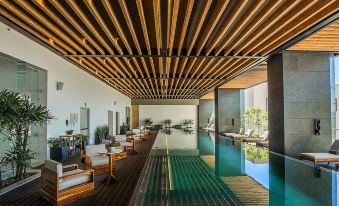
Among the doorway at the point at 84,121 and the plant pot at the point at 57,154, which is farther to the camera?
the doorway at the point at 84,121

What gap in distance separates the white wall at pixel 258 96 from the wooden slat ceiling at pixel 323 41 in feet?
41.3

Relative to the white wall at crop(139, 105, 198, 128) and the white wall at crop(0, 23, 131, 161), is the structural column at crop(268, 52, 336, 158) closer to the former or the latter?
the white wall at crop(0, 23, 131, 161)

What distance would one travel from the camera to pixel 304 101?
6996mm

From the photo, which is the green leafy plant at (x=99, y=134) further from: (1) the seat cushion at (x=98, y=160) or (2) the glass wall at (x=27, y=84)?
(1) the seat cushion at (x=98, y=160)

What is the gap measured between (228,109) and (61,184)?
12924 mm

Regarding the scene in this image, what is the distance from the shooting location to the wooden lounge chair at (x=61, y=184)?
362 cm

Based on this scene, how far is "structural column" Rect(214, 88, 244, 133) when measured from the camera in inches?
602

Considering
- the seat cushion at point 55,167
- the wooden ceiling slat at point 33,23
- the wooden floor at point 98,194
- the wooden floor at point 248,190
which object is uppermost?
the wooden ceiling slat at point 33,23

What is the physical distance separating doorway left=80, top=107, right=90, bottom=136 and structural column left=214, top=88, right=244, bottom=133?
8.22 meters

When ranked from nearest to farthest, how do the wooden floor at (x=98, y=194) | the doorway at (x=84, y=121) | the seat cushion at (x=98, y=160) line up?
the wooden floor at (x=98, y=194) → the seat cushion at (x=98, y=160) → the doorway at (x=84, y=121)

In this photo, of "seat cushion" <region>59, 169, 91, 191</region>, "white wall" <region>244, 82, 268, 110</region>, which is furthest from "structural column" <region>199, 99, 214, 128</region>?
"seat cushion" <region>59, 169, 91, 191</region>

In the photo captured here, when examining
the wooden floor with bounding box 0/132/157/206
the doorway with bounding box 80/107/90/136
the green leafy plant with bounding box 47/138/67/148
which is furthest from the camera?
the doorway with bounding box 80/107/90/136

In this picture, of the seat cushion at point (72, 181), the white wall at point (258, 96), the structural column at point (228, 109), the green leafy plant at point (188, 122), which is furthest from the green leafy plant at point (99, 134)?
the green leafy plant at point (188, 122)

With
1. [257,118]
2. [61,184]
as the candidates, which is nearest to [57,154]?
[61,184]
